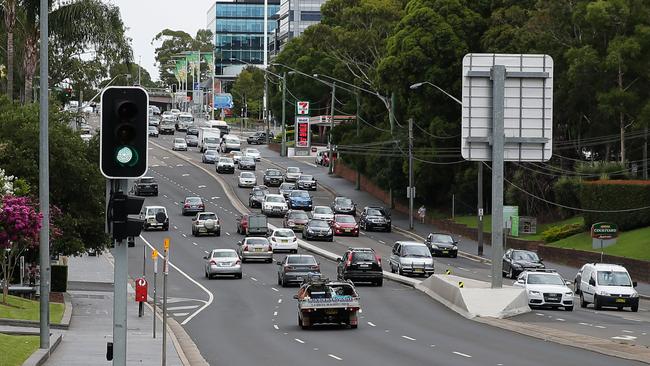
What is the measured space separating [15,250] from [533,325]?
16257mm

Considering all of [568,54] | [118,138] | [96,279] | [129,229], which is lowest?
[96,279]

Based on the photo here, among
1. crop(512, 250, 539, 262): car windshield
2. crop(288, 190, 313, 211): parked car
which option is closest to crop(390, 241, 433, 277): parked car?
crop(512, 250, 539, 262): car windshield

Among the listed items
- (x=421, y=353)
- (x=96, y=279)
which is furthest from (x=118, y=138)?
(x=96, y=279)

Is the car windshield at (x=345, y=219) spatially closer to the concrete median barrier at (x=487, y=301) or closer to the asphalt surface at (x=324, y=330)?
the asphalt surface at (x=324, y=330)

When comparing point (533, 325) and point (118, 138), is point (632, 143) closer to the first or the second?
point (533, 325)

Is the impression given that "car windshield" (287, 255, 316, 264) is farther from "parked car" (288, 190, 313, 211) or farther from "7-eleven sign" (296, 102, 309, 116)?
"7-eleven sign" (296, 102, 309, 116)

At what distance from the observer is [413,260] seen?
180 feet

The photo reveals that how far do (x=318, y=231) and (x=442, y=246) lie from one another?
849cm

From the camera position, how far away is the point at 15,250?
39.9m

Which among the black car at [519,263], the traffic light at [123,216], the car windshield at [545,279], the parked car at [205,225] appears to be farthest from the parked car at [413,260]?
the traffic light at [123,216]

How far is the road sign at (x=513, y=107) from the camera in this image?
133ft

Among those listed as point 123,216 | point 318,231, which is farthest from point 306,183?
point 123,216

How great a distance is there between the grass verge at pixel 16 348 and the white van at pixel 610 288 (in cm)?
2243

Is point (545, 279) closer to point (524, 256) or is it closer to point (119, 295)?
point (524, 256)
